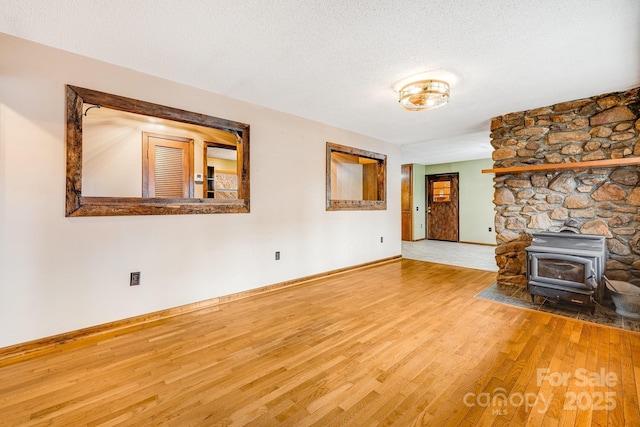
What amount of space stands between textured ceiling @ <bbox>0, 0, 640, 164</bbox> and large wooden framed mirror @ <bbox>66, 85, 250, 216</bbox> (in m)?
0.39

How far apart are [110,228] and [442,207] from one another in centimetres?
802

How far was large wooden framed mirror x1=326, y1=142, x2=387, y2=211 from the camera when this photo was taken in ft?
15.1

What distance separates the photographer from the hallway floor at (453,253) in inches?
205

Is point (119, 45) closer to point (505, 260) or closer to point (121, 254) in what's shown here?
point (121, 254)

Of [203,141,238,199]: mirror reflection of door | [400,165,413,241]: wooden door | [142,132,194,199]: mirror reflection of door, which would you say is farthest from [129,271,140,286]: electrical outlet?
[400,165,413,241]: wooden door

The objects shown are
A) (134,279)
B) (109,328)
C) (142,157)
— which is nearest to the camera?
(109,328)

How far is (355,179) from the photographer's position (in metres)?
6.02

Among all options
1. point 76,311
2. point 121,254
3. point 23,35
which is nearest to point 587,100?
point 121,254

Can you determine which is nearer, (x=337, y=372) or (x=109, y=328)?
(x=337, y=372)

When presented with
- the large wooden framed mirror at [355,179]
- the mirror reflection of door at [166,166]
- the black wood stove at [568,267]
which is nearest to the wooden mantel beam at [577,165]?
the black wood stove at [568,267]

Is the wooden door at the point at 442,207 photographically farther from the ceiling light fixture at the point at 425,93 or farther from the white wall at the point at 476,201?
the ceiling light fixture at the point at 425,93

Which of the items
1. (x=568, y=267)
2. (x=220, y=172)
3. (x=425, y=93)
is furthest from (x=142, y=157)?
(x=568, y=267)

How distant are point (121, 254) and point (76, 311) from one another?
1.77ft

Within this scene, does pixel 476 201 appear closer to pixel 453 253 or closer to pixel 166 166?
pixel 453 253
